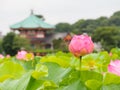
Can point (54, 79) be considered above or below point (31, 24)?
above

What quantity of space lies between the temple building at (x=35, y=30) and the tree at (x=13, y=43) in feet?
22.3

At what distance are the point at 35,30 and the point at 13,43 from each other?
30.1 feet

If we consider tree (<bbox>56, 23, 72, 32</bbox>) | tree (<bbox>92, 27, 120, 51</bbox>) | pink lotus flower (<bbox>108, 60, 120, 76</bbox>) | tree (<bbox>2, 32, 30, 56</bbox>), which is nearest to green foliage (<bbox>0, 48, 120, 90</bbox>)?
pink lotus flower (<bbox>108, 60, 120, 76</bbox>)

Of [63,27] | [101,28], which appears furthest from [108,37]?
[63,27]

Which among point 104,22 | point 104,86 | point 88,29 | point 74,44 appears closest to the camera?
point 104,86

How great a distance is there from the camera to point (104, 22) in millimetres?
48719

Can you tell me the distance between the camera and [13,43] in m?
27.2

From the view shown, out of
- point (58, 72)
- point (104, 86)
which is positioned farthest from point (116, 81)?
point (58, 72)

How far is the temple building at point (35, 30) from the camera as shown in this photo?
35.5 m

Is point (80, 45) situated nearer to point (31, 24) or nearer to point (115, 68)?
point (115, 68)

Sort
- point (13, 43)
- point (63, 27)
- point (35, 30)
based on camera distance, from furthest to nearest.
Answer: point (63, 27) → point (35, 30) → point (13, 43)

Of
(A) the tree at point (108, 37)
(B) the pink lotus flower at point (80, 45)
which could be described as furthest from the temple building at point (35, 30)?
(B) the pink lotus flower at point (80, 45)

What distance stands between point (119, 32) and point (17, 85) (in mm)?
32326

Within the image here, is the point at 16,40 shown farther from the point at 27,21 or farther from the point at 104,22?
the point at 104,22
